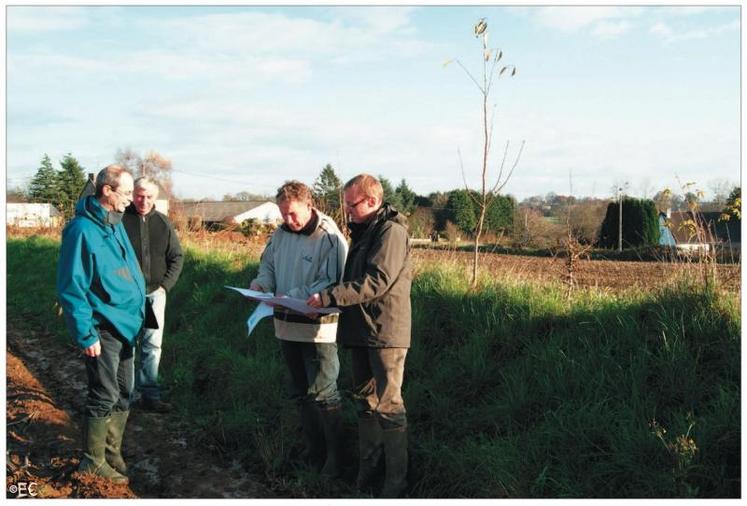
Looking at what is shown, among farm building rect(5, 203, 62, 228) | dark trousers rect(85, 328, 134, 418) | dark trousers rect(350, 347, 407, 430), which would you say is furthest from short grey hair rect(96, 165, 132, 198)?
farm building rect(5, 203, 62, 228)

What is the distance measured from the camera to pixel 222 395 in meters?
6.24

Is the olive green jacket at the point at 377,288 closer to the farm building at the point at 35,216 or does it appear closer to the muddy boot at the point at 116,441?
the muddy boot at the point at 116,441

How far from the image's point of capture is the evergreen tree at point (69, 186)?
22733 mm

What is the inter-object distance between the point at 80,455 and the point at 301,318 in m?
2.15

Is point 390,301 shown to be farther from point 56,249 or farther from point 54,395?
point 56,249

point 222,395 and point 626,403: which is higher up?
point 626,403

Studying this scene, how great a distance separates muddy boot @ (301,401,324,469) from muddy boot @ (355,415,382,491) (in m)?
0.43

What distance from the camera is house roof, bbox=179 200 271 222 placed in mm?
17281

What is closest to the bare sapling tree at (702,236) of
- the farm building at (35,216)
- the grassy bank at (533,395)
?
the grassy bank at (533,395)

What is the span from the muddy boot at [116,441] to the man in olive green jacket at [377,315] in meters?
1.71

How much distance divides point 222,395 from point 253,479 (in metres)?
1.66

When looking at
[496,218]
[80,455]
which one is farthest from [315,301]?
[496,218]

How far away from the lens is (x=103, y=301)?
425 centimetres

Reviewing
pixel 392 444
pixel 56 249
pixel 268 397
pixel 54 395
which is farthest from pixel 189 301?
pixel 56 249
